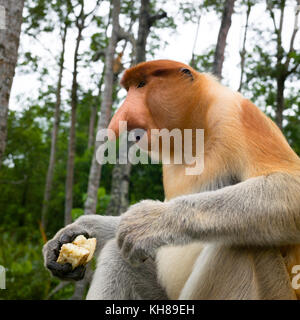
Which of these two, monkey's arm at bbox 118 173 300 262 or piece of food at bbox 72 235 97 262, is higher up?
monkey's arm at bbox 118 173 300 262

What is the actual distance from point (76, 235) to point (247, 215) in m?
1.39

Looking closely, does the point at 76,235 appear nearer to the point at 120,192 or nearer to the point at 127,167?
the point at 120,192

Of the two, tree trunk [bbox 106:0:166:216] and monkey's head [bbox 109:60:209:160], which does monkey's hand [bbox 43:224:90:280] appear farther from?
tree trunk [bbox 106:0:166:216]

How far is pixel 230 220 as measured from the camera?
2.03 meters

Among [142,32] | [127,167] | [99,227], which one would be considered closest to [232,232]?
[99,227]

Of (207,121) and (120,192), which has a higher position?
(207,121)

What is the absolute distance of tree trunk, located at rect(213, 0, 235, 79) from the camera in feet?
19.3

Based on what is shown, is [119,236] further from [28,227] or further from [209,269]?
[28,227]

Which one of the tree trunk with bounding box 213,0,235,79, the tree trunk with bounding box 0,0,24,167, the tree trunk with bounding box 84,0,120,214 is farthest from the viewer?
the tree trunk with bounding box 84,0,120,214

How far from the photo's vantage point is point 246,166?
2.28 m

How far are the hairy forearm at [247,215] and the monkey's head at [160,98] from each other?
673 mm

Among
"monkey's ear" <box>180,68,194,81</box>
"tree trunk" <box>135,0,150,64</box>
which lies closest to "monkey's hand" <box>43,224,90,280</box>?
"monkey's ear" <box>180,68,194,81</box>

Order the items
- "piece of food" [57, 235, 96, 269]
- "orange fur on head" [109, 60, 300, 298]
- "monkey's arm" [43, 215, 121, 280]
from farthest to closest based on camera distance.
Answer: "monkey's arm" [43, 215, 121, 280]
"piece of food" [57, 235, 96, 269]
"orange fur on head" [109, 60, 300, 298]
